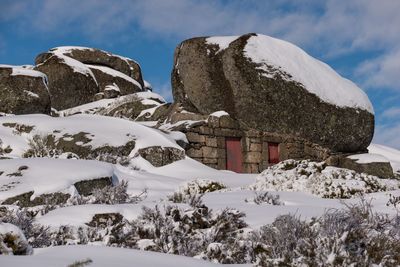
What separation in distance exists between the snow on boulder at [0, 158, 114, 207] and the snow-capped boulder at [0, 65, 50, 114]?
28.0 ft

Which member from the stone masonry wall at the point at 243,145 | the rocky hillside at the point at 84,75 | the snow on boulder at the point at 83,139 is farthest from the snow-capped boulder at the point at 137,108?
the snow on boulder at the point at 83,139

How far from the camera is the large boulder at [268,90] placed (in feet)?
58.4

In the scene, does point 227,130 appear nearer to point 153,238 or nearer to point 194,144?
point 194,144

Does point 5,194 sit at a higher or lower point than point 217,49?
lower

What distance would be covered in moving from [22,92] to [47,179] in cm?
1024

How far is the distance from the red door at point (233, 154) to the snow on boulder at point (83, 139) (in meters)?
3.65

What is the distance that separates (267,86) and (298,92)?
132 centimetres

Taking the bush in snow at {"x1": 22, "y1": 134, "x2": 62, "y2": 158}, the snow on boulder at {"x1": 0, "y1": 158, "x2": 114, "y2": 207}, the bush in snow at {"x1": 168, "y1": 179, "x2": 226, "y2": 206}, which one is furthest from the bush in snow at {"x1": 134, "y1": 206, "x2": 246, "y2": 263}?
the bush in snow at {"x1": 22, "y1": 134, "x2": 62, "y2": 158}

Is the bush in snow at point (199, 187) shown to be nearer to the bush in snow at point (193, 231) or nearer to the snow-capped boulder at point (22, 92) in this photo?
the bush in snow at point (193, 231)

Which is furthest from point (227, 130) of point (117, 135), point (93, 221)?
point (93, 221)

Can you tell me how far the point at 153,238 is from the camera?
13.9 feet

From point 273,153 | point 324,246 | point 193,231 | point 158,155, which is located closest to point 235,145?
point 273,153

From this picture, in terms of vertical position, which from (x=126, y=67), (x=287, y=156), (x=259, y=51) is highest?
(x=126, y=67)

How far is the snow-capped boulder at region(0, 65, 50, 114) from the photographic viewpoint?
16812 millimetres
